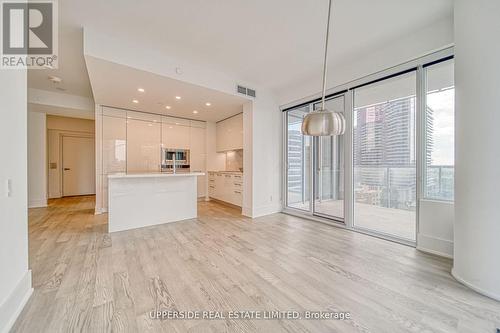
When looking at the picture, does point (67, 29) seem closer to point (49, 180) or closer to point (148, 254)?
point (148, 254)

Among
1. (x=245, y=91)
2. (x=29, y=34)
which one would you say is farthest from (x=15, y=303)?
(x=245, y=91)

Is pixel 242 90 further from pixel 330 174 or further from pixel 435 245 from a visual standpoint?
pixel 435 245

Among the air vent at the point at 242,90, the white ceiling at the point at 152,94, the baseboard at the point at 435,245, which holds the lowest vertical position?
the baseboard at the point at 435,245

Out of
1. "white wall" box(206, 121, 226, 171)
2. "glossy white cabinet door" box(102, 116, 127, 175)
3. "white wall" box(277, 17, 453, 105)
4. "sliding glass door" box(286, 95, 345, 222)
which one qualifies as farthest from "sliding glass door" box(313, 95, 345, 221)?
"glossy white cabinet door" box(102, 116, 127, 175)

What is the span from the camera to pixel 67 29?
257 centimetres

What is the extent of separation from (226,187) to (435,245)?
14.2 ft

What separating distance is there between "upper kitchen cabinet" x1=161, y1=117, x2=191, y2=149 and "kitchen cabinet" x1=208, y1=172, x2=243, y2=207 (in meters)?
1.30

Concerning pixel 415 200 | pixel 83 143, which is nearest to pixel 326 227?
pixel 415 200

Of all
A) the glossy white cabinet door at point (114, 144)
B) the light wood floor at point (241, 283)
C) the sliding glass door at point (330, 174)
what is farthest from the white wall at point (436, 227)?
the glossy white cabinet door at point (114, 144)

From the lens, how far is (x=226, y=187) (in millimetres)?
5582

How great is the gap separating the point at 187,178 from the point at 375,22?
4.02 metres

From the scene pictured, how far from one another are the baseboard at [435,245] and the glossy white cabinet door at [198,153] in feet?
17.8

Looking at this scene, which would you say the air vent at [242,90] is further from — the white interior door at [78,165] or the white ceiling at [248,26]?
the white interior door at [78,165]

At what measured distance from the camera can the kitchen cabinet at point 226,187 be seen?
509 centimetres
